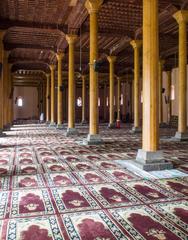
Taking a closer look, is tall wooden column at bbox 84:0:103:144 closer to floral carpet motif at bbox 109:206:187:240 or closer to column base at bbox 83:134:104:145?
column base at bbox 83:134:104:145

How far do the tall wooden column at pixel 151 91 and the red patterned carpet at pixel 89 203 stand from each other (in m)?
0.52

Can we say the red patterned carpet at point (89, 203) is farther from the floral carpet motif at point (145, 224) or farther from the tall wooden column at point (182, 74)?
the tall wooden column at point (182, 74)

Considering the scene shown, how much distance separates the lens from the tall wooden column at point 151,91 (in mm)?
5742

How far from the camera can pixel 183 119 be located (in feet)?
36.9

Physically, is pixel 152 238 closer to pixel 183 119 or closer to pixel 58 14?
pixel 183 119

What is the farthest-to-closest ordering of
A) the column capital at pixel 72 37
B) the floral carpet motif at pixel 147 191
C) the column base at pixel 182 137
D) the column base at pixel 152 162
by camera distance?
1. the column capital at pixel 72 37
2. the column base at pixel 182 137
3. the column base at pixel 152 162
4. the floral carpet motif at pixel 147 191

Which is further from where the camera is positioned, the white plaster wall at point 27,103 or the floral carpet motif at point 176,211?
the white plaster wall at point 27,103

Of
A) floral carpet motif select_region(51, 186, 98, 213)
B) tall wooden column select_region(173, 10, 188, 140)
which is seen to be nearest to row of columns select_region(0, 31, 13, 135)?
tall wooden column select_region(173, 10, 188, 140)

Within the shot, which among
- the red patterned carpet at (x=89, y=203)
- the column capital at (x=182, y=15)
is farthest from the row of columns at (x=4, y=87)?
the column capital at (x=182, y=15)

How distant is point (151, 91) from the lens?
5.73 m

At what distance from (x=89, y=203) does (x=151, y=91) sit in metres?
2.85

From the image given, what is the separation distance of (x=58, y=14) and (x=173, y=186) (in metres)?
9.67

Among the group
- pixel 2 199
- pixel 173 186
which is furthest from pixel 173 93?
pixel 2 199

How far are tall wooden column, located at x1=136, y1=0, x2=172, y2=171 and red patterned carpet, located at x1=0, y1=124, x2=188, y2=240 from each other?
20.3 inches
